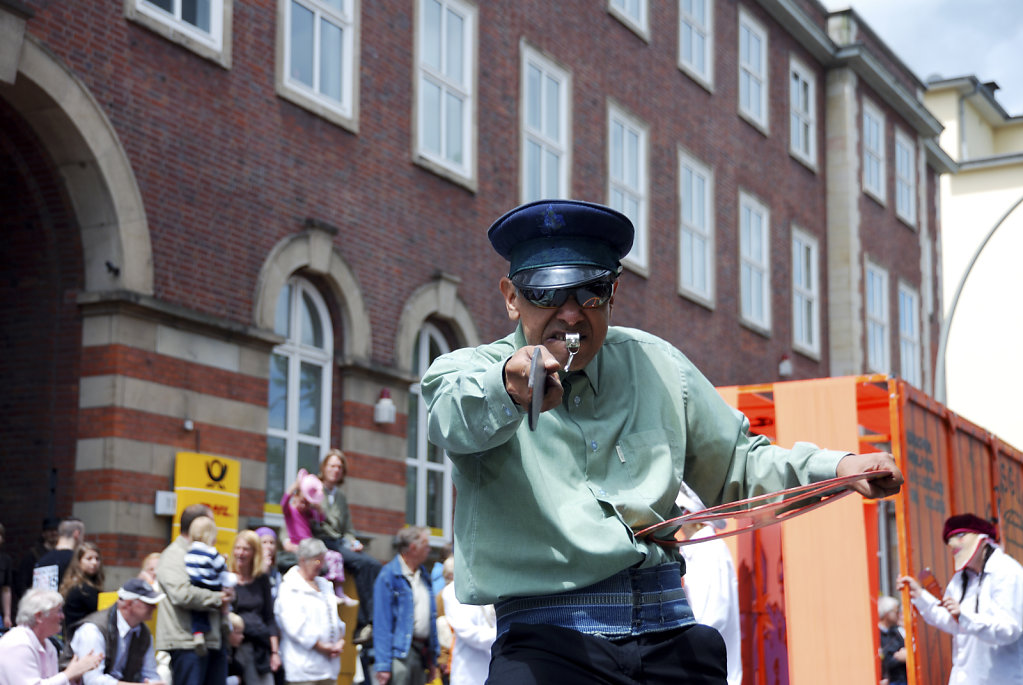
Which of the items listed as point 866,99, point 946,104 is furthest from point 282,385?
point 946,104

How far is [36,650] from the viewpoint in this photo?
8523 millimetres

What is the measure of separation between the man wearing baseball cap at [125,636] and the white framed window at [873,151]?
23581mm

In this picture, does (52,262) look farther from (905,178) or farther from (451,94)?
(905,178)

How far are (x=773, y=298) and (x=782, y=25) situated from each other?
5697 mm

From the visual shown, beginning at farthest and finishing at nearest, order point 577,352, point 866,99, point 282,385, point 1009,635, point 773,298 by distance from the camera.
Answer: point 866,99
point 773,298
point 282,385
point 1009,635
point 577,352

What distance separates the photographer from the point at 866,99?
31.1m

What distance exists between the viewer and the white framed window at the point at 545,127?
63.6 ft

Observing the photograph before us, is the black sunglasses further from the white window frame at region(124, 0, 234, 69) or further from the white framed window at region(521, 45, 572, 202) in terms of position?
the white framed window at region(521, 45, 572, 202)

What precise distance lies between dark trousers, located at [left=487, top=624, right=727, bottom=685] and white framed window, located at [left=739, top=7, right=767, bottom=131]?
910 inches

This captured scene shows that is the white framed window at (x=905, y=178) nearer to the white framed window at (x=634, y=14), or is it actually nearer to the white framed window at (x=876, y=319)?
the white framed window at (x=876, y=319)

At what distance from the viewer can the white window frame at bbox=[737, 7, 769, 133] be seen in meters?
26.3

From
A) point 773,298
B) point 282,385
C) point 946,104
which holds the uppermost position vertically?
point 946,104

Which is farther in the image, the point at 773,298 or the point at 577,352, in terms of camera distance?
the point at 773,298

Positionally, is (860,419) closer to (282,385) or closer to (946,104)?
(282,385)
